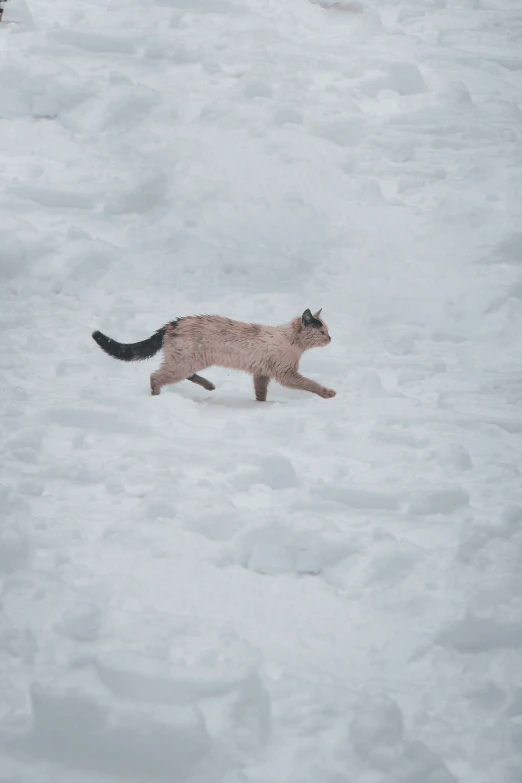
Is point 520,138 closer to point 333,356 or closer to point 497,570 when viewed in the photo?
point 333,356

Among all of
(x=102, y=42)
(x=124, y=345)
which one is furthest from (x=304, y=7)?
(x=124, y=345)

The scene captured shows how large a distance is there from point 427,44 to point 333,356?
5.98m

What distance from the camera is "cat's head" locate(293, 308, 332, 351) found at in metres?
5.89

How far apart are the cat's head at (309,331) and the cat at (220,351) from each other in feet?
0.09

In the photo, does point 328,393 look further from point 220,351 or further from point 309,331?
point 220,351

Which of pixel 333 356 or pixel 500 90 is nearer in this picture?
pixel 333 356

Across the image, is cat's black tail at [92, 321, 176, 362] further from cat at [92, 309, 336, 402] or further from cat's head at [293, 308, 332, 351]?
cat's head at [293, 308, 332, 351]

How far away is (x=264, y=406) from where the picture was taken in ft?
18.4

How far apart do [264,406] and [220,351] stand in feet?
1.74

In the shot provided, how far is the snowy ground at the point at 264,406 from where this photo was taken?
2.78 meters

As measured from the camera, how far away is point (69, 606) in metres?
3.17

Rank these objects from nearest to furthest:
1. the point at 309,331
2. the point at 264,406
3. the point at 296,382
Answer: the point at 264,406
the point at 296,382
the point at 309,331

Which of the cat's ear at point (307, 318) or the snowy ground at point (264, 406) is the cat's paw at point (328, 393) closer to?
the snowy ground at point (264, 406)

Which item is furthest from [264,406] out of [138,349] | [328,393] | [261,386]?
[138,349]
